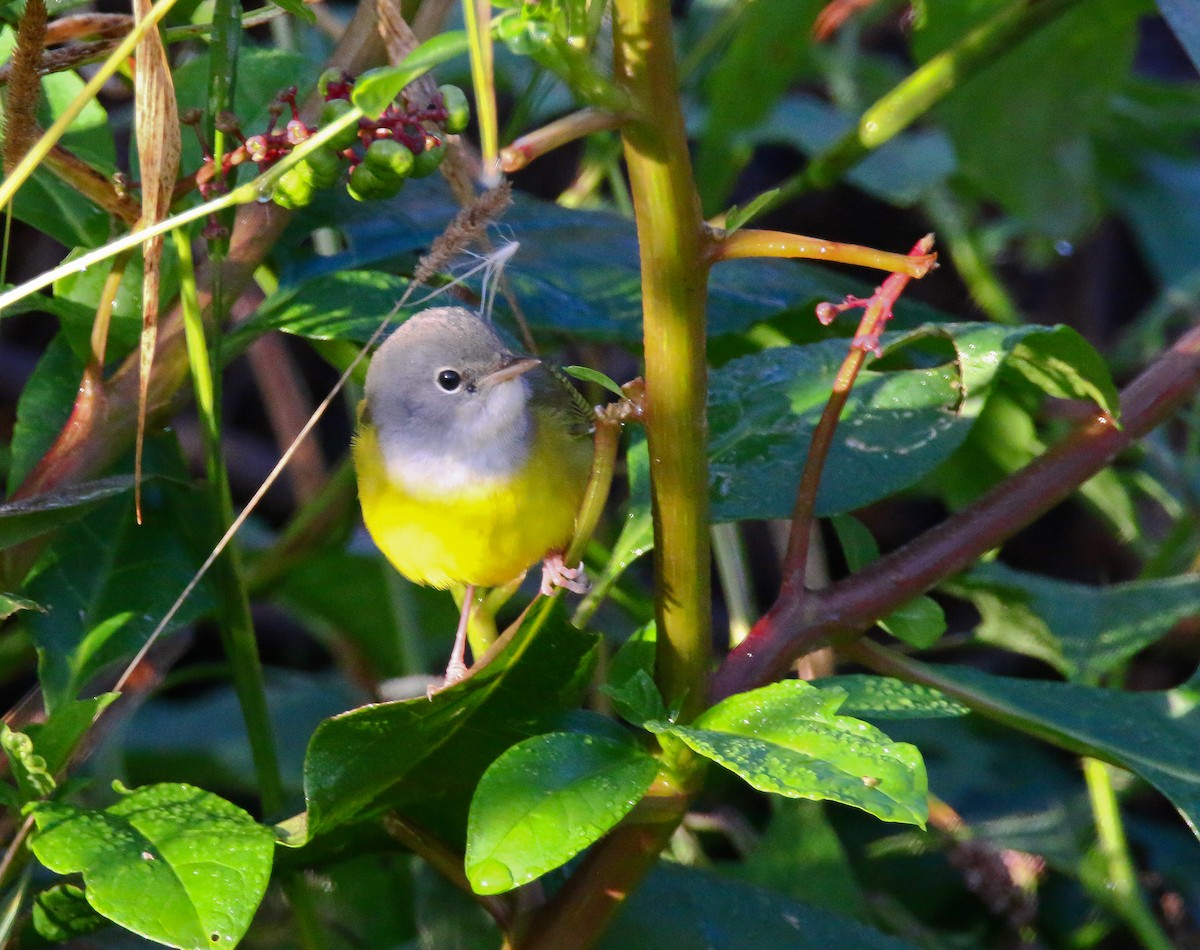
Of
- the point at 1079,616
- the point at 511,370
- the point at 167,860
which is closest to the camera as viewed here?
the point at 167,860

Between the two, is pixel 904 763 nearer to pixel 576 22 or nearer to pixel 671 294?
pixel 671 294

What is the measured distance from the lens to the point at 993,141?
2.03 metres

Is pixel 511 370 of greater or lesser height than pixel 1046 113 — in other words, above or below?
below

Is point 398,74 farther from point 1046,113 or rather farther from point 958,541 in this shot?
point 1046,113

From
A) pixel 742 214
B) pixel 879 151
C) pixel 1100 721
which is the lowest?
pixel 1100 721

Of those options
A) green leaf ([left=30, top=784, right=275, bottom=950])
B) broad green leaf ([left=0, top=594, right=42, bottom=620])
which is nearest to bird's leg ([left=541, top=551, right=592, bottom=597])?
green leaf ([left=30, top=784, right=275, bottom=950])

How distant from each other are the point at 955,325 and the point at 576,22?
1.77ft

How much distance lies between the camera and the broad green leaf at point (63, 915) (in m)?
1.02

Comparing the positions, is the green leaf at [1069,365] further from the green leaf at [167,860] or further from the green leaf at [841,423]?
the green leaf at [167,860]

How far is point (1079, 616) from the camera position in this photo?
1.47m

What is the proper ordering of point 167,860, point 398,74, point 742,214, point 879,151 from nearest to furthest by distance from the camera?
point 398,74 < point 742,214 < point 167,860 < point 879,151

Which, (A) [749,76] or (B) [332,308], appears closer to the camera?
(B) [332,308]

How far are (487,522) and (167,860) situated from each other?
45cm

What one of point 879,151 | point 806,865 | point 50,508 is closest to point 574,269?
point 50,508
